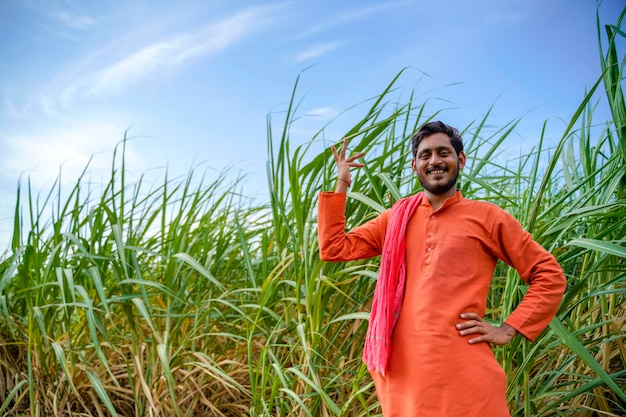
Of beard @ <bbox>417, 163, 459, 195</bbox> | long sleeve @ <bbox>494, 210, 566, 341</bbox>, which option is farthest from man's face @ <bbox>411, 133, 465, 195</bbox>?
long sleeve @ <bbox>494, 210, 566, 341</bbox>

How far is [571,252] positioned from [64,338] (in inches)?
78.9

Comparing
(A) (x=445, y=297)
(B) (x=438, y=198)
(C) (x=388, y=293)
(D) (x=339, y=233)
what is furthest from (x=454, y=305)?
(D) (x=339, y=233)

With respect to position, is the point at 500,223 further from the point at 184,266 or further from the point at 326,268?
the point at 184,266

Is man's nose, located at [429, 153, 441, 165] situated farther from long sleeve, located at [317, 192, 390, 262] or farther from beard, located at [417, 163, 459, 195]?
long sleeve, located at [317, 192, 390, 262]

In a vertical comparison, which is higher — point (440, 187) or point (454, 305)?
point (440, 187)

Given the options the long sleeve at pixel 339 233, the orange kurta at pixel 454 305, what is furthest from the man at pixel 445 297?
the long sleeve at pixel 339 233

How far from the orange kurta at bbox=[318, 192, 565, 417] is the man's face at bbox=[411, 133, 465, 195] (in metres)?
0.05

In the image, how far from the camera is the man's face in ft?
4.74

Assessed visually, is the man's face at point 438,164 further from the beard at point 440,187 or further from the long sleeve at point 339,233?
the long sleeve at point 339,233

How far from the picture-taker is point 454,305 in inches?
53.9

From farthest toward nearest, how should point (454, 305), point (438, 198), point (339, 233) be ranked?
1. point (339, 233)
2. point (438, 198)
3. point (454, 305)

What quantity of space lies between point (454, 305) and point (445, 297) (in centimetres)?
2

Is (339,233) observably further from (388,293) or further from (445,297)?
(445,297)

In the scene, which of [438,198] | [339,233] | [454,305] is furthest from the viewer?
[339,233]
